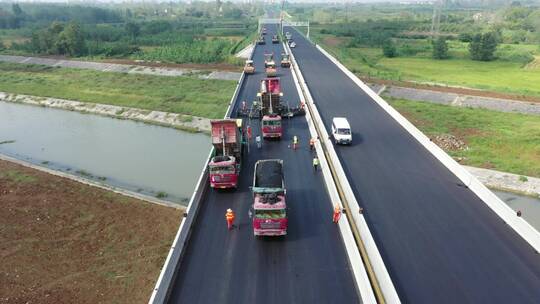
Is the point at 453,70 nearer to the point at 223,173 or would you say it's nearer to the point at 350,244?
the point at 223,173

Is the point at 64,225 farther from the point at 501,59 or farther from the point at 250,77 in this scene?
the point at 501,59

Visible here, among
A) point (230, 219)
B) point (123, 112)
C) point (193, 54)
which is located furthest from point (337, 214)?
point (193, 54)

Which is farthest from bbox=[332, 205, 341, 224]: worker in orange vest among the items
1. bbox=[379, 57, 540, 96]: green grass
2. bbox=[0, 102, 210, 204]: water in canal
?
bbox=[379, 57, 540, 96]: green grass

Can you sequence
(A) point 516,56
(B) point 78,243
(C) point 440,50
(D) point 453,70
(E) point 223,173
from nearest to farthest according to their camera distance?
(E) point 223,173 → (B) point 78,243 → (D) point 453,70 → (A) point 516,56 → (C) point 440,50

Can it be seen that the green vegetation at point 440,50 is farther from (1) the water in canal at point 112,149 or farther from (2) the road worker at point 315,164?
(2) the road worker at point 315,164

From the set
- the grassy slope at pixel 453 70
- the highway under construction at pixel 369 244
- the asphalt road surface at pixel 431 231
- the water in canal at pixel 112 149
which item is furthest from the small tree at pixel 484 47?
the water in canal at pixel 112 149

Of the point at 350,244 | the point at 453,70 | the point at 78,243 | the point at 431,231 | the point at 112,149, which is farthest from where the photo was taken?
the point at 453,70

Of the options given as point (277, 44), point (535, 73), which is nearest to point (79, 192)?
point (277, 44)
